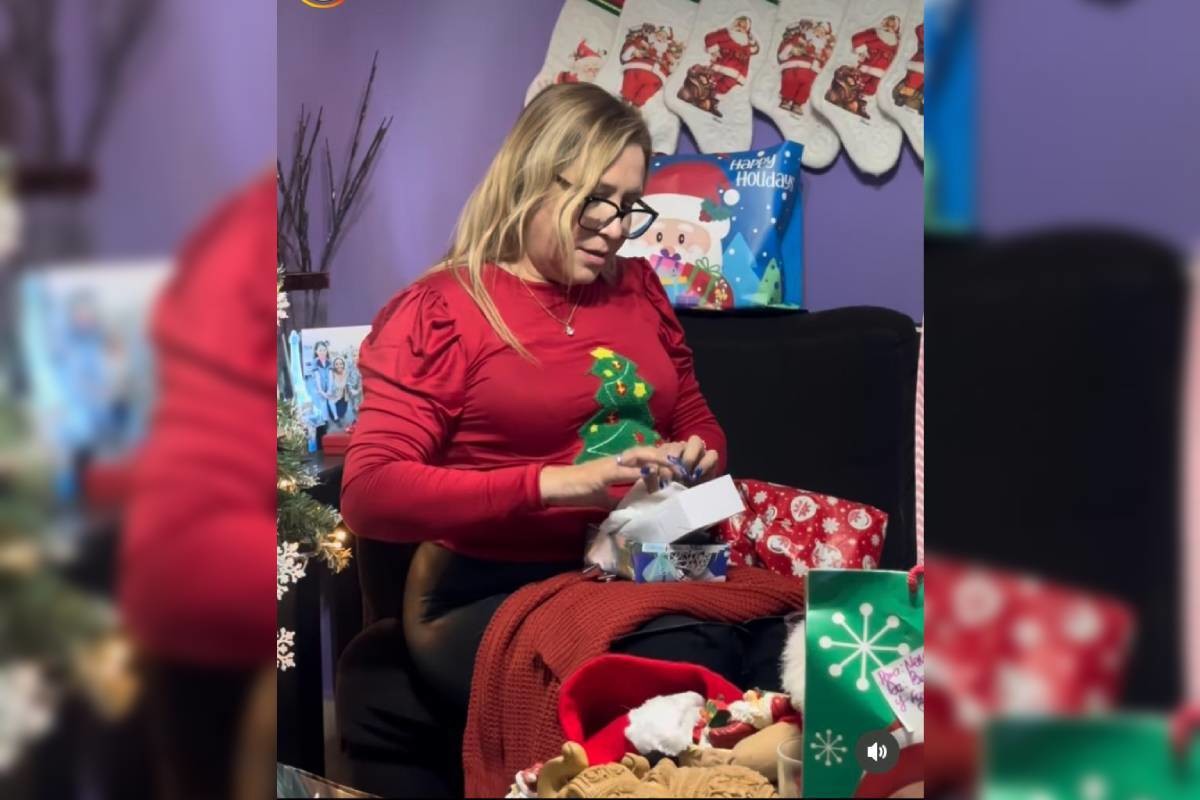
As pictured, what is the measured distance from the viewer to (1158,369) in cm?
53

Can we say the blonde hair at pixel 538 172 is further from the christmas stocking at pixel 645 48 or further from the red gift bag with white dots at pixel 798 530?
the red gift bag with white dots at pixel 798 530

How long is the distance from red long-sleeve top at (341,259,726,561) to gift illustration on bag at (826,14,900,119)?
1.37 ft

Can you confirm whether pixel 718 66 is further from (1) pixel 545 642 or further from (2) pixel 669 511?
(1) pixel 545 642

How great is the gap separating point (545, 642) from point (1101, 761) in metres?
0.63

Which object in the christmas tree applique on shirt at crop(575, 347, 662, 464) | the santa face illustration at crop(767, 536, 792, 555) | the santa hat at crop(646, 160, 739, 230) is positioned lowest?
the santa face illustration at crop(767, 536, 792, 555)

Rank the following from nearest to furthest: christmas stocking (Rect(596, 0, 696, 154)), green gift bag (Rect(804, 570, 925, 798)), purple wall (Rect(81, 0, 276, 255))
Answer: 1. purple wall (Rect(81, 0, 276, 255))
2. green gift bag (Rect(804, 570, 925, 798))
3. christmas stocking (Rect(596, 0, 696, 154))

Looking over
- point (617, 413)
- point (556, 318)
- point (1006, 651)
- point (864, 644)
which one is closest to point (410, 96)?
point (556, 318)

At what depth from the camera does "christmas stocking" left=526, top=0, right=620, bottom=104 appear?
1248 millimetres

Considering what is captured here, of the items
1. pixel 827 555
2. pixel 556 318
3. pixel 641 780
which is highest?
pixel 556 318

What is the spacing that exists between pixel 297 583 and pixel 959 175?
0.90 m

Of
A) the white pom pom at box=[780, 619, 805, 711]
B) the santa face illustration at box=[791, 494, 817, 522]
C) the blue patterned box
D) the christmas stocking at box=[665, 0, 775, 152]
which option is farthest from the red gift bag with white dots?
the christmas stocking at box=[665, 0, 775, 152]

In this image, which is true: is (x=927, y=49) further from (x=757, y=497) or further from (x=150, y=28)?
(x=757, y=497)

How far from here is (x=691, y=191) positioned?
1372 millimetres

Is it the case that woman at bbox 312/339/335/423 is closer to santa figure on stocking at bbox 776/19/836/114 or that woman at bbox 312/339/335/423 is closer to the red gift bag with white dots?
the red gift bag with white dots
